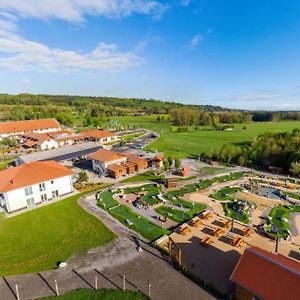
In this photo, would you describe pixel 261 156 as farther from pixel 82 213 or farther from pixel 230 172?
pixel 82 213

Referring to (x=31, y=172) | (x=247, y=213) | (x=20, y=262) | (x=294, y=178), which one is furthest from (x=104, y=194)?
(x=294, y=178)

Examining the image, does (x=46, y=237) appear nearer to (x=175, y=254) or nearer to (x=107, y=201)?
(x=107, y=201)

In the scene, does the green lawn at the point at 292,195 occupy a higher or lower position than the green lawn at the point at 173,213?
lower

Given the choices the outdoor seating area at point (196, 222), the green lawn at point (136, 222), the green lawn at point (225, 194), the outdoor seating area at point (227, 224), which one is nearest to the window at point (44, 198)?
the green lawn at point (136, 222)

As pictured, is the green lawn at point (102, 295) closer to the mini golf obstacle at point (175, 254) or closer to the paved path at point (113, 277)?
the paved path at point (113, 277)

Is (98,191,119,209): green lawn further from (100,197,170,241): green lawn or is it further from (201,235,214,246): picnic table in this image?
(201,235,214,246): picnic table

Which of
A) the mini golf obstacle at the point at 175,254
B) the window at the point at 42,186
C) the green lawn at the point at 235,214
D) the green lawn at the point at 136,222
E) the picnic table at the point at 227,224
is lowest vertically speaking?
the green lawn at the point at 235,214

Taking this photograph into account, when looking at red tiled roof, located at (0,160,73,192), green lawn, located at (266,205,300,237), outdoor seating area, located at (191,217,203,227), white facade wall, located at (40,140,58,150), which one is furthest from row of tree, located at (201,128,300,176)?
white facade wall, located at (40,140,58,150)
